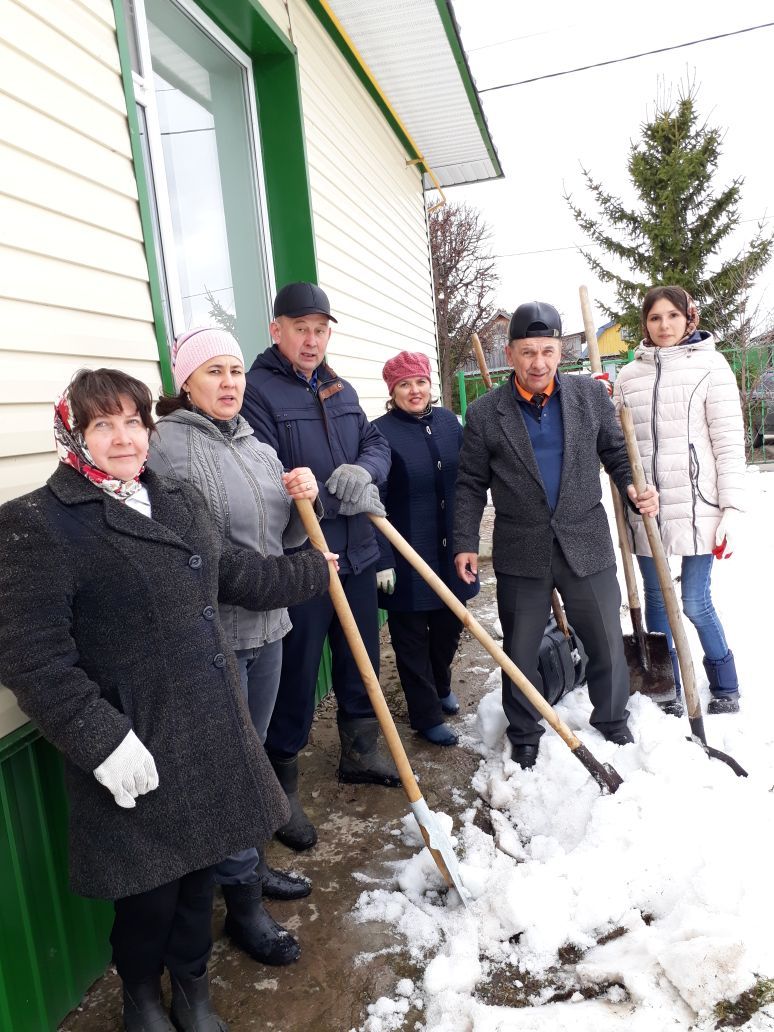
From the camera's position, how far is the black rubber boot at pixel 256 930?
2.22m

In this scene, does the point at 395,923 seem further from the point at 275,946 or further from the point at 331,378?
the point at 331,378

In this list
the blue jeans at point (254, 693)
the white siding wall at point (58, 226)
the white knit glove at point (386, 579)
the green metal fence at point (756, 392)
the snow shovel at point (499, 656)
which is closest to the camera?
the white siding wall at point (58, 226)

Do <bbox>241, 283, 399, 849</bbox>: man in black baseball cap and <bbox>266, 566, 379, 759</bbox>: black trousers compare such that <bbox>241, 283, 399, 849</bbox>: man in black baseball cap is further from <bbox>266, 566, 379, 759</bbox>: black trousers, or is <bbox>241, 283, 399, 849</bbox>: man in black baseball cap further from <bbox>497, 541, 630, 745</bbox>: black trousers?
<bbox>497, 541, 630, 745</bbox>: black trousers

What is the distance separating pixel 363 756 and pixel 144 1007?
5.07 feet

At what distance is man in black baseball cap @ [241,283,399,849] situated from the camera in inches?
108

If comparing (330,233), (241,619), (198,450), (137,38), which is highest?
(137,38)

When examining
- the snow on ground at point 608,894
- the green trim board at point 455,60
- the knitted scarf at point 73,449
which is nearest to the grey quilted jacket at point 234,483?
the knitted scarf at point 73,449

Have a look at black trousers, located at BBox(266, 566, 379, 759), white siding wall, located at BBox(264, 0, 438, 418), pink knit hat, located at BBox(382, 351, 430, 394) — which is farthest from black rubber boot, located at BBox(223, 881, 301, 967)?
white siding wall, located at BBox(264, 0, 438, 418)

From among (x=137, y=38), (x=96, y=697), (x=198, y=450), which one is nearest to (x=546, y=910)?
(x=96, y=697)

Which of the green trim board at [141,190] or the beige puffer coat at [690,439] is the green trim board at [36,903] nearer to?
the green trim board at [141,190]

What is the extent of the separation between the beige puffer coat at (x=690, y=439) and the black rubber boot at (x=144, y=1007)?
2681mm

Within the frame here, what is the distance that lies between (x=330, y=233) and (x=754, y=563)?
4.28m

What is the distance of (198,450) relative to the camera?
2.08m


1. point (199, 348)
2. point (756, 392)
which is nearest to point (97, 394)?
point (199, 348)
